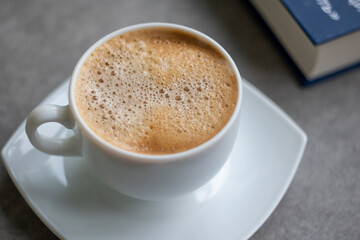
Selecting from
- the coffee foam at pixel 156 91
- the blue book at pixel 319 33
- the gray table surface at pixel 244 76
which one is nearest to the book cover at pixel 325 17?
the blue book at pixel 319 33

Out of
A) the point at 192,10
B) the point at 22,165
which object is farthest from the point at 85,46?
the point at 22,165

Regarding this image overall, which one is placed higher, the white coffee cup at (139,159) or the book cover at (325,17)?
the white coffee cup at (139,159)

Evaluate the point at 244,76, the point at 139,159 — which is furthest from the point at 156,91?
the point at 244,76

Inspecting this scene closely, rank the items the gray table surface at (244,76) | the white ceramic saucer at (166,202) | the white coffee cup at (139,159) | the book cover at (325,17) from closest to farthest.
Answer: the white coffee cup at (139,159) < the white ceramic saucer at (166,202) < the gray table surface at (244,76) < the book cover at (325,17)

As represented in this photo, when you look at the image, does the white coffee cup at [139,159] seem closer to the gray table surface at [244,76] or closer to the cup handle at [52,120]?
the cup handle at [52,120]

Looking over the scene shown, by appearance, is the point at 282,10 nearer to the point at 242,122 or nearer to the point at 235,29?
the point at 235,29

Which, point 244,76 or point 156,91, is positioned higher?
point 156,91

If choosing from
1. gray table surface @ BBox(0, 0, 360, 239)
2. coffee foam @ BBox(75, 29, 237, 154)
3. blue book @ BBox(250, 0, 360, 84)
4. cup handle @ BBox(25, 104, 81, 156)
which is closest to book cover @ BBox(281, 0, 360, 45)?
blue book @ BBox(250, 0, 360, 84)

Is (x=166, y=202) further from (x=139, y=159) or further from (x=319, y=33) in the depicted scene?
(x=319, y=33)
